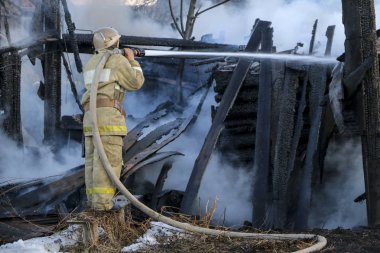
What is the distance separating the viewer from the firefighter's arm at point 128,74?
496 cm

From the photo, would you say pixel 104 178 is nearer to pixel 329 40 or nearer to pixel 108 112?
pixel 108 112

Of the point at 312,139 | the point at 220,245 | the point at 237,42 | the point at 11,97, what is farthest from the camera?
the point at 237,42

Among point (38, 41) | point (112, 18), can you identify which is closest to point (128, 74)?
point (38, 41)

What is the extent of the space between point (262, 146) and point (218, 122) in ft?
2.18

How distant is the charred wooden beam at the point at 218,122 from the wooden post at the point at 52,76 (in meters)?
3.60

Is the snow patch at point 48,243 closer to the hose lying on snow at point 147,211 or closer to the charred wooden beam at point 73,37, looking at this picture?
the hose lying on snow at point 147,211

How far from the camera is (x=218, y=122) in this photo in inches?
297

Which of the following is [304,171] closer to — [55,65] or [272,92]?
[272,92]

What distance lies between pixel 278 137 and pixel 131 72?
3004 millimetres

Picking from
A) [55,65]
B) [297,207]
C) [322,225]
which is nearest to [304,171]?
[297,207]

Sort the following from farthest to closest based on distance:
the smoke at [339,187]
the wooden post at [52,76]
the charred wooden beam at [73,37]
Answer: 1. the wooden post at [52,76]
2. the charred wooden beam at [73,37]
3. the smoke at [339,187]

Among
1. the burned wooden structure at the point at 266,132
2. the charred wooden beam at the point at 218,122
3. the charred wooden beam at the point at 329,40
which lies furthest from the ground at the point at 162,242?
the charred wooden beam at the point at 329,40

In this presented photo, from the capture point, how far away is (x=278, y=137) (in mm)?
7383

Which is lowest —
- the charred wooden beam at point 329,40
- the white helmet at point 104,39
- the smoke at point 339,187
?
the smoke at point 339,187
